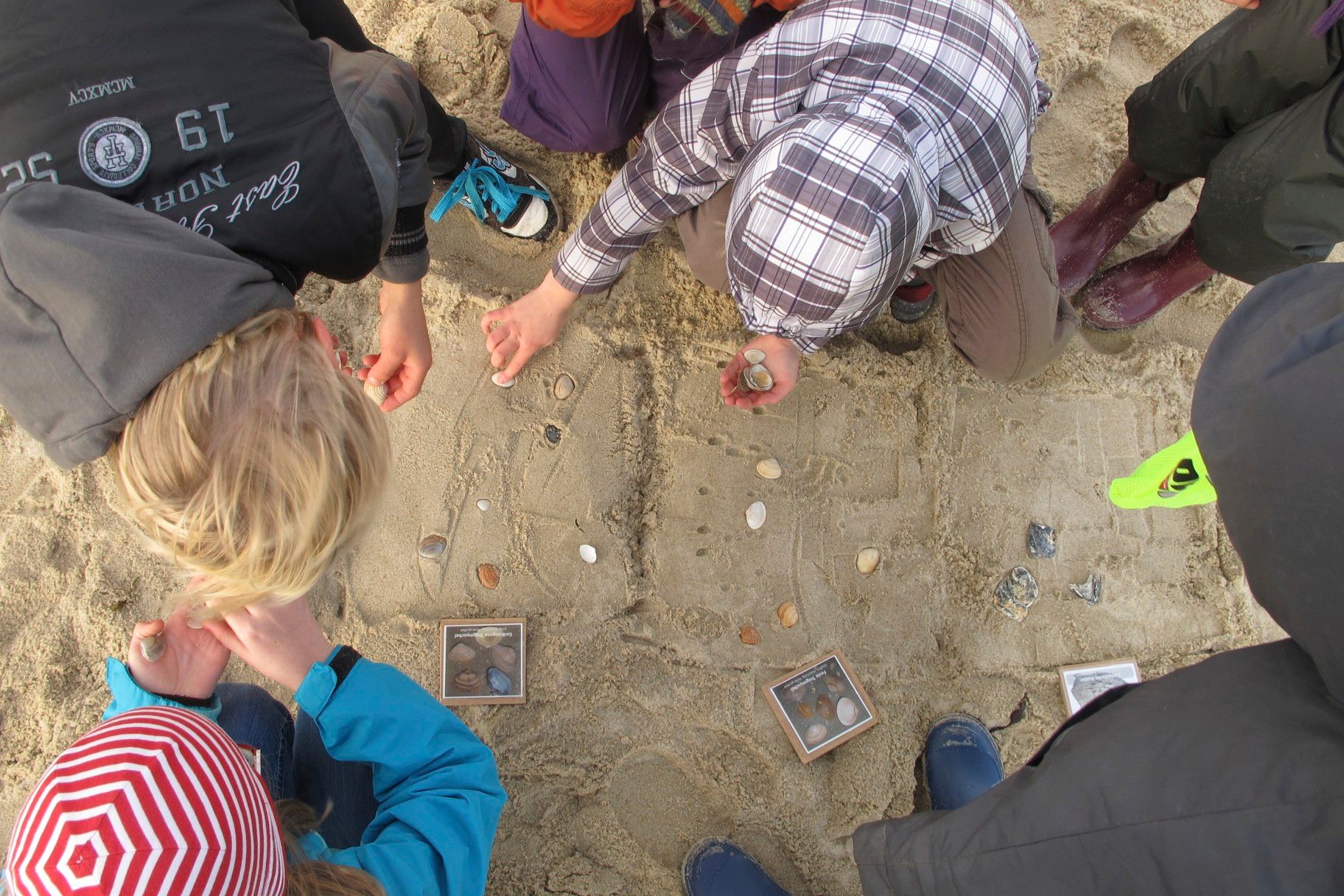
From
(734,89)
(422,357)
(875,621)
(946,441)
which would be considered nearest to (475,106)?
(422,357)

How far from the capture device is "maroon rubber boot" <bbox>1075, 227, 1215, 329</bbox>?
1653mm

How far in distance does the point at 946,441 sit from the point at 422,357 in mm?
1213

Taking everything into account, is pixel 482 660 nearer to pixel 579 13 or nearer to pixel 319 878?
pixel 319 878

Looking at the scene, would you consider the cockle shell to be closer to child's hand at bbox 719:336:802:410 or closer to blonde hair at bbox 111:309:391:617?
blonde hair at bbox 111:309:391:617

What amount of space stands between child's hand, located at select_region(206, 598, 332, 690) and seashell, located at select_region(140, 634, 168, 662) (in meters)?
0.07

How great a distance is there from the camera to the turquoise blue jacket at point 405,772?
3.66 ft

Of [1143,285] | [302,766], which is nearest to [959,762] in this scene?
[1143,285]

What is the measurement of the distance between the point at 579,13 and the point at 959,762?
1.64 meters

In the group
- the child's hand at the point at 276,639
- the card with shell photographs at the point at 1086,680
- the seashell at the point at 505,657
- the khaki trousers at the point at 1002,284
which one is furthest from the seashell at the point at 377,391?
the card with shell photographs at the point at 1086,680

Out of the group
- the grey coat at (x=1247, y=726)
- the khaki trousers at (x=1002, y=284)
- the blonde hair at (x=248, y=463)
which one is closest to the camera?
the grey coat at (x=1247, y=726)

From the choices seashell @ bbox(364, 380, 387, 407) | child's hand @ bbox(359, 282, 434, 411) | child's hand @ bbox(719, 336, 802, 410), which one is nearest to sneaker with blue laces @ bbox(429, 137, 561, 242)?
child's hand @ bbox(359, 282, 434, 411)

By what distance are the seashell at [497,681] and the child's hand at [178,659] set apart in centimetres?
49

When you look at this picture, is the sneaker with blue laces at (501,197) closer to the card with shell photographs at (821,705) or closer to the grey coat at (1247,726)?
the card with shell photographs at (821,705)

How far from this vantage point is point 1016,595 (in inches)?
65.6
